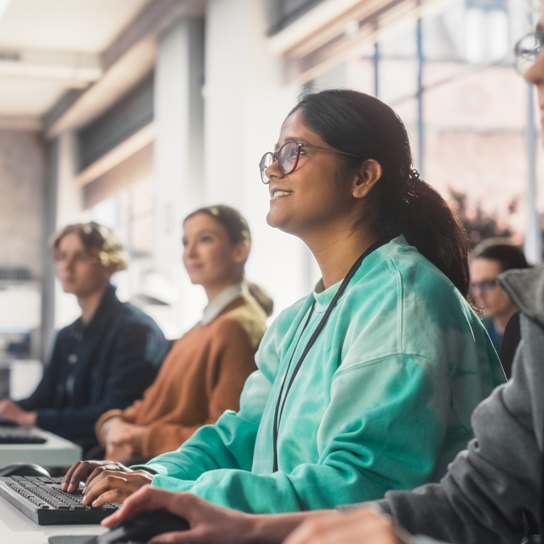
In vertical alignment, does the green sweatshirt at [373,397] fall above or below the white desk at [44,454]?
above

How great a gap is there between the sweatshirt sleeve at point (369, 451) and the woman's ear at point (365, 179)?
467mm

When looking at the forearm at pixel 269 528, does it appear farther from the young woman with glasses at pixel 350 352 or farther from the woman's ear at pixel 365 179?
the woman's ear at pixel 365 179

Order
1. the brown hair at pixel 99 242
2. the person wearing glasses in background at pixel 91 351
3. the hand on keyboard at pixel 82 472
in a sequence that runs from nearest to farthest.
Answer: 1. the hand on keyboard at pixel 82 472
2. the person wearing glasses in background at pixel 91 351
3. the brown hair at pixel 99 242

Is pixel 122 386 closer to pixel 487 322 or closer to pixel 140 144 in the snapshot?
pixel 487 322

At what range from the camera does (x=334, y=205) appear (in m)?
1.64

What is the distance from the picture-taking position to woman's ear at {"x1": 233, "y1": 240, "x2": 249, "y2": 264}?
294cm

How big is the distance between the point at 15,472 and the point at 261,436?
0.48 meters

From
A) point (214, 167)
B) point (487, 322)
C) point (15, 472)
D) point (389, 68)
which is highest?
point (389, 68)

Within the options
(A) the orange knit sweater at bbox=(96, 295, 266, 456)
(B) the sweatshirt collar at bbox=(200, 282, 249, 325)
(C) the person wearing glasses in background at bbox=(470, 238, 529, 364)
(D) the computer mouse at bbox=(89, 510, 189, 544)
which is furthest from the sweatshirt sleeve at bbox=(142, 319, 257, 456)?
(D) the computer mouse at bbox=(89, 510, 189, 544)

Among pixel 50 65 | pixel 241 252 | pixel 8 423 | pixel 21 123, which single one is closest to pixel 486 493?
pixel 241 252

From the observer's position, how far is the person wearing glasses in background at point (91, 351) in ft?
11.0

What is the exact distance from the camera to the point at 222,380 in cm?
262

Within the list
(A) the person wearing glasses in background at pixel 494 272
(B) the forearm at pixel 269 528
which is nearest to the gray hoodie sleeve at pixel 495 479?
(B) the forearm at pixel 269 528

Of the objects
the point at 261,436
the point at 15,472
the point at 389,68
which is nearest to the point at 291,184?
the point at 261,436
